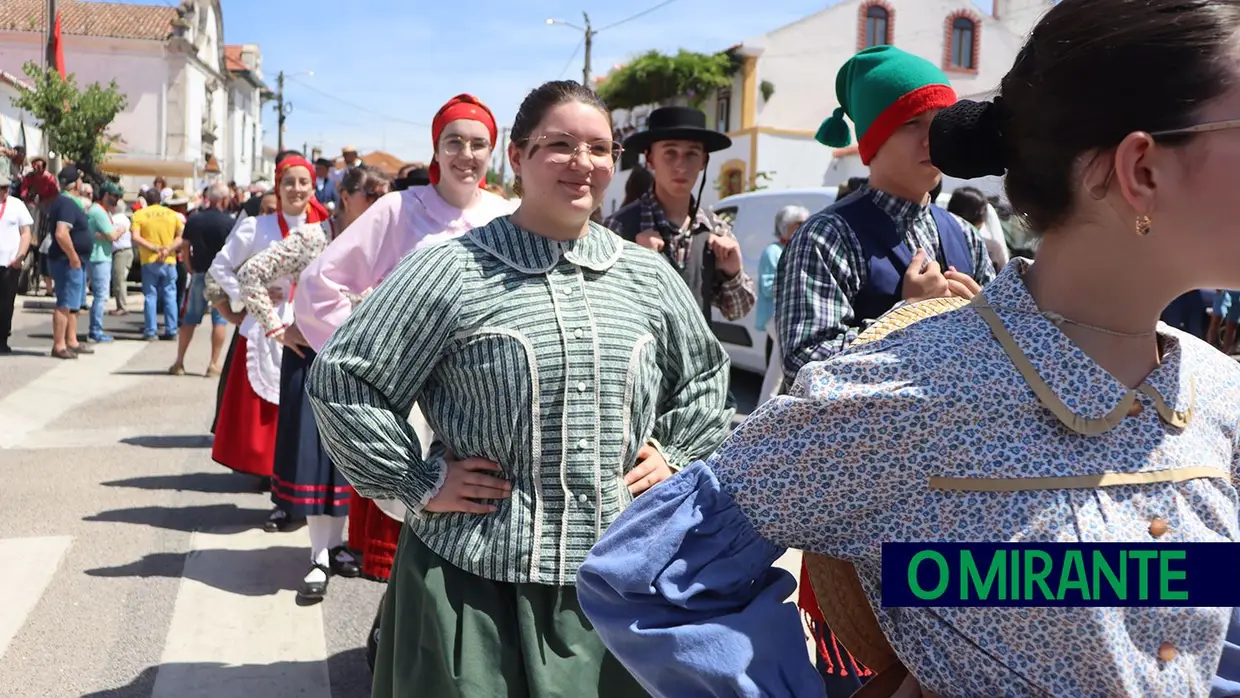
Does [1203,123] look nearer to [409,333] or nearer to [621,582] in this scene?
[621,582]

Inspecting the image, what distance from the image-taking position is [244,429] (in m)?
6.37

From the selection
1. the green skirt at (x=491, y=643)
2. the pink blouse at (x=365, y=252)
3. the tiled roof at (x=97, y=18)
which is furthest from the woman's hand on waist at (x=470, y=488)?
the tiled roof at (x=97, y=18)

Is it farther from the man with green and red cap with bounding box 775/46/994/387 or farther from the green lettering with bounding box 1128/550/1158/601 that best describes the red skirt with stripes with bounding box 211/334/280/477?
the green lettering with bounding box 1128/550/1158/601

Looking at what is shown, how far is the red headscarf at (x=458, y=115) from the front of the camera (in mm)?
3969

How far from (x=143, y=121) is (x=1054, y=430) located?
5063cm

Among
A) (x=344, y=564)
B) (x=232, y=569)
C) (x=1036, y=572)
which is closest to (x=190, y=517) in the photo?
(x=232, y=569)

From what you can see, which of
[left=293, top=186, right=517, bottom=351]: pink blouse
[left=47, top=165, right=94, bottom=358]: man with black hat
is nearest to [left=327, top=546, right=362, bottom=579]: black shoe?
[left=293, top=186, right=517, bottom=351]: pink blouse

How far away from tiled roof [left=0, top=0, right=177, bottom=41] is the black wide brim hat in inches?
1744

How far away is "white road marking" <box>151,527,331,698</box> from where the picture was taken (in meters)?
4.12

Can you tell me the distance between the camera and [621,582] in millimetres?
1370

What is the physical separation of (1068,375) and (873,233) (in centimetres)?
154

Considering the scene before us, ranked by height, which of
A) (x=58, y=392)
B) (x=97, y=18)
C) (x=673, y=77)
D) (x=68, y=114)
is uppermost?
(x=97, y=18)

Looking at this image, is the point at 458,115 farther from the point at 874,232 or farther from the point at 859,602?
the point at 859,602

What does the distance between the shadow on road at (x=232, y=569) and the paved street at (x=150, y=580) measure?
0.01 meters
